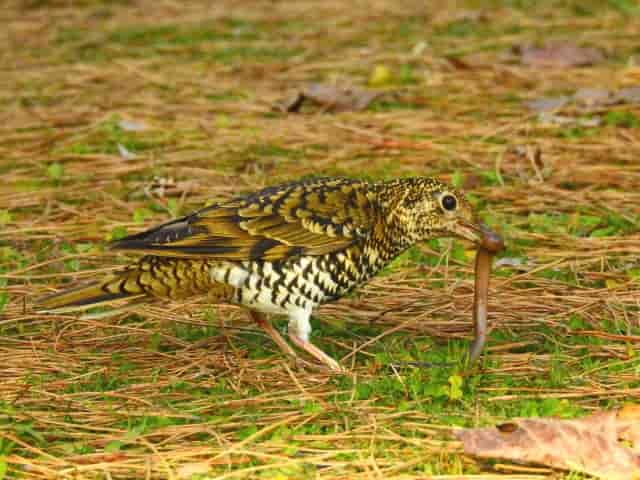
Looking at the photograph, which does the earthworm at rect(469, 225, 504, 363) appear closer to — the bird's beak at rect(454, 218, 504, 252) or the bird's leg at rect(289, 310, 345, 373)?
the bird's beak at rect(454, 218, 504, 252)

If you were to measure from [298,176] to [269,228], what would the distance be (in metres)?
2.46

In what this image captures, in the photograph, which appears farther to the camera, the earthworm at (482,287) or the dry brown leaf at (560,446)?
the earthworm at (482,287)

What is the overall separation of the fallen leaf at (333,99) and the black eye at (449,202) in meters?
3.90

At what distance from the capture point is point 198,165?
25.5ft

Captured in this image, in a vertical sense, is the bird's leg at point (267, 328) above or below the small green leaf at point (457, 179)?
below

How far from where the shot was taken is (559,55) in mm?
10062

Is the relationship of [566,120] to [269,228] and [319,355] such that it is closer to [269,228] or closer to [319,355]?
[269,228]

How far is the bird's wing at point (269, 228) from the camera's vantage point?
493cm

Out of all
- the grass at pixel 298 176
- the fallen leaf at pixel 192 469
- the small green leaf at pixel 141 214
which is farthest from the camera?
the small green leaf at pixel 141 214

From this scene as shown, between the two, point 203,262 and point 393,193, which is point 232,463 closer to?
point 203,262

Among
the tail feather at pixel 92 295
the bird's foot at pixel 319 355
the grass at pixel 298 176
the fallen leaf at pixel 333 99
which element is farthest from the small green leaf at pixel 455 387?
the fallen leaf at pixel 333 99

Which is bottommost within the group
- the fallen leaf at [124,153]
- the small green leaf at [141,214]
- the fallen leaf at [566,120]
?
the small green leaf at [141,214]

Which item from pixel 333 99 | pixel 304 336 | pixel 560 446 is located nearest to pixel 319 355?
pixel 304 336

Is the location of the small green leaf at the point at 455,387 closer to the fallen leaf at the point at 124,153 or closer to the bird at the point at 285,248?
the bird at the point at 285,248
